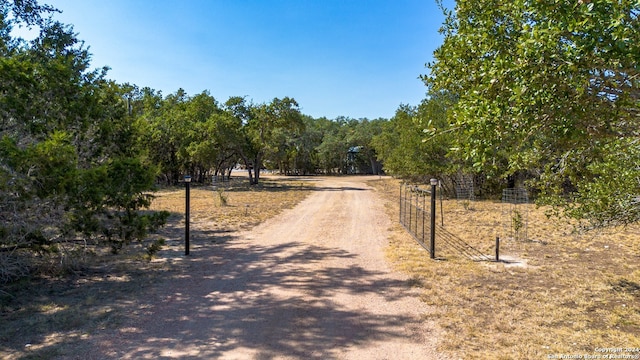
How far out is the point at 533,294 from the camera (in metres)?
5.45

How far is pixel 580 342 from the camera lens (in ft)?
12.7

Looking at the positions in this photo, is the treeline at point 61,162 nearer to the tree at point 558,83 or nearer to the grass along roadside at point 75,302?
the grass along roadside at point 75,302

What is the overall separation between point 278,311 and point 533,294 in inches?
148

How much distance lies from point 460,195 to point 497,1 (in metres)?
18.6

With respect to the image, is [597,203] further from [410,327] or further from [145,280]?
[145,280]

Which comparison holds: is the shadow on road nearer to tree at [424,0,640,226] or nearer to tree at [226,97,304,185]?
tree at [424,0,640,226]

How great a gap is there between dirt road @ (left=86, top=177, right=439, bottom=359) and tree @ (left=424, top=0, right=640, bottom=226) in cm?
224

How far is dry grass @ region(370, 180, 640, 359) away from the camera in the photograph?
3.88m

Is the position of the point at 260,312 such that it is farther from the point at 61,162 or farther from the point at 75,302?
the point at 61,162

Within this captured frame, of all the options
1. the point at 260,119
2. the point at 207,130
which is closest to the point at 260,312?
the point at 207,130

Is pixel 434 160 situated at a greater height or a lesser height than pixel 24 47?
lesser

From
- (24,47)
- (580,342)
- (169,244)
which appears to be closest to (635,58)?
(580,342)

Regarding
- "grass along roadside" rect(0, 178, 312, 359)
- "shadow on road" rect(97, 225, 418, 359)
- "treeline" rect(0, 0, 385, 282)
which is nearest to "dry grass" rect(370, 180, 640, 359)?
"shadow on road" rect(97, 225, 418, 359)

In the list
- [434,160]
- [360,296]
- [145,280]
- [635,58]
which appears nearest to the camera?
[635,58]
